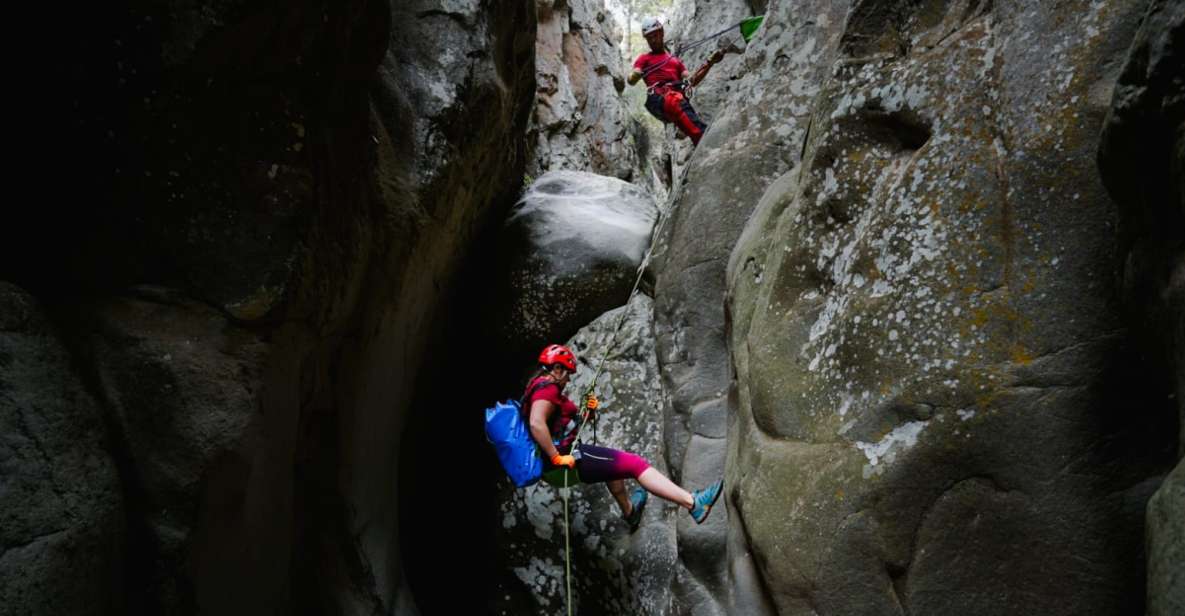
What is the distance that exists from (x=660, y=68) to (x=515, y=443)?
5632 millimetres

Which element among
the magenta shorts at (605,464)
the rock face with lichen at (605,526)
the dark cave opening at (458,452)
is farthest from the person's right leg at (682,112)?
the magenta shorts at (605,464)

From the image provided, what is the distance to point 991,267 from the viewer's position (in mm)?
3680

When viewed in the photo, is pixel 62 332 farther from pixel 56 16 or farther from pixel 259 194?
pixel 56 16

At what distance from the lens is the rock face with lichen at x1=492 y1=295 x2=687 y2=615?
665 cm

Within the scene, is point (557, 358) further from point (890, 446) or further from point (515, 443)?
point (890, 446)

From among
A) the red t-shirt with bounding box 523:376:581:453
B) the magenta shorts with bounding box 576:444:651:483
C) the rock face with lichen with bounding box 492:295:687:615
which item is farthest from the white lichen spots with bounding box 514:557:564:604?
the magenta shorts with bounding box 576:444:651:483

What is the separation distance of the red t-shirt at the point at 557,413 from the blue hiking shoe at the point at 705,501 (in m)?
1.48

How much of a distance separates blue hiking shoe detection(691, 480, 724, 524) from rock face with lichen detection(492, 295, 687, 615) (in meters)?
1.19

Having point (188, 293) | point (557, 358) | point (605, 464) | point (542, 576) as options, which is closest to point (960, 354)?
point (605, 464)

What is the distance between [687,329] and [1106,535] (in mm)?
3531

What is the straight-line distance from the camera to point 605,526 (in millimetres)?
6969

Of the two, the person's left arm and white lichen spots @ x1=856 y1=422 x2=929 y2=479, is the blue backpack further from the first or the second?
the person's left arm

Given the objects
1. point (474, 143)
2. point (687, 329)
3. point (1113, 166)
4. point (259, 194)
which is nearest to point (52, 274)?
point (259, 194)

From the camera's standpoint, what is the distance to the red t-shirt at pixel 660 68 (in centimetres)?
1009
